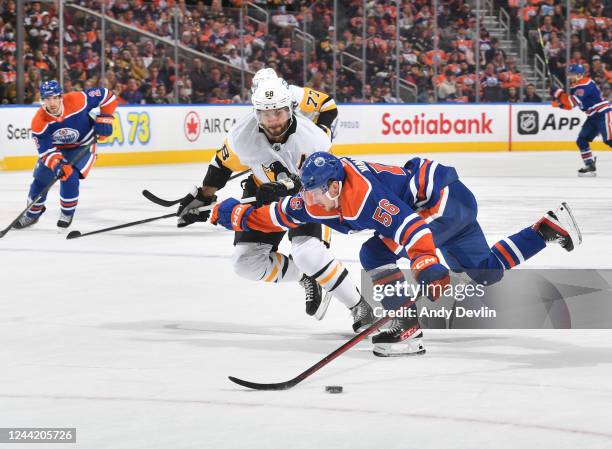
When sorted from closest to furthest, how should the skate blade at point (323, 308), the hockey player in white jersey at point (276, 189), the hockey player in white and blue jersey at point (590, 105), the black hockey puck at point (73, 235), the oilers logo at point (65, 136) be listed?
the hockey player in white jersey at point (276, 189) < the skate blade at point (323, 308) < the black hockey puck at point (73, 235) < the oilers logo at point (65, 136) < the hockey player in white and blue jersey at point (590, 105)

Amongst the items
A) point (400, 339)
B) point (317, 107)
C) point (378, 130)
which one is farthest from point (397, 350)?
point (378, 130)

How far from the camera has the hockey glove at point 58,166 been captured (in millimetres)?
10008

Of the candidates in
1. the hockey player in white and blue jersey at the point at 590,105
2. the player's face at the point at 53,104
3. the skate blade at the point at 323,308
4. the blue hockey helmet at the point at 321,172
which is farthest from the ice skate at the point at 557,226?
the hockey player in white and blue jersey at the point at 590,105

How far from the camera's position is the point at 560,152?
2023 cm

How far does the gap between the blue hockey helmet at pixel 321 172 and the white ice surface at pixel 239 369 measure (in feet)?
2.23

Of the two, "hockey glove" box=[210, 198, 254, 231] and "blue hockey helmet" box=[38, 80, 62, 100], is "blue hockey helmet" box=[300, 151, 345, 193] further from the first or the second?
"blue hockey helmet" box=[38, 80, 62, 100]

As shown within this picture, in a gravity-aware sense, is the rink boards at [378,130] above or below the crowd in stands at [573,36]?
below

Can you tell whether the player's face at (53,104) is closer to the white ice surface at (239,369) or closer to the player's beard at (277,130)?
the white ice surface at (239,369)

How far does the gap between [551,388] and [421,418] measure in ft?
2.06

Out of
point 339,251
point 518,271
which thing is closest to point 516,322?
point 518,271

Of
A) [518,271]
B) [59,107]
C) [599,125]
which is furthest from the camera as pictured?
[599,125]

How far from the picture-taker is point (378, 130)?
1961 cm

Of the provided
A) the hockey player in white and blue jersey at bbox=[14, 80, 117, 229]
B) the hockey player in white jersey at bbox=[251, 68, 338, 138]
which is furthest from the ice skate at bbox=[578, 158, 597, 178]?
the hockey player in white jersey at bbox=[251, 68, 338, 138]

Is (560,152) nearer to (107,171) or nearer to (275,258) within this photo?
(107,171)
